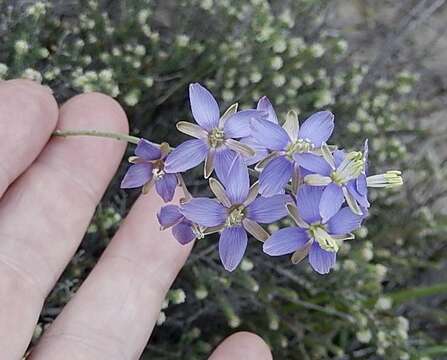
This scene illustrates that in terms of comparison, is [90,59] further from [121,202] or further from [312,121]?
[312,121]

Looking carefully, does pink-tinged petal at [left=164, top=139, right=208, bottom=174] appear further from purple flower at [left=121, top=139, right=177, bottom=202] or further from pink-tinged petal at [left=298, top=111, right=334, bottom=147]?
pink-tinged petal at [left=298, top=111, right=334, bottom=147]

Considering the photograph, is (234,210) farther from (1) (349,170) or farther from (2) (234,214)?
(1) (349,170)

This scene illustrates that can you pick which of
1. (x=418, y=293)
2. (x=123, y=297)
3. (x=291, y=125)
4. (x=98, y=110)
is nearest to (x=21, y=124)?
(x=98, y=110)

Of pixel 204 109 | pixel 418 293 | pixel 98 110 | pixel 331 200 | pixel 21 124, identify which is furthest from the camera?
pixel 418 293

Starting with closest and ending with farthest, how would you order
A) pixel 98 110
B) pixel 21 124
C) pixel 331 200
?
pixel 331 200 → pixel 21 124 → pixel 98 110

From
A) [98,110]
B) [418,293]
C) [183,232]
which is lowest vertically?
[418,293]

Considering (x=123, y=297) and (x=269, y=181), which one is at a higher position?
(x=269, y=181)

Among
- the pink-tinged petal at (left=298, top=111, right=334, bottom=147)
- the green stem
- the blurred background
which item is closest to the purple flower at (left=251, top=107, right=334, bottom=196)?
the pink-tinged petal at (left=298, top=111, right=334, bottom=147)

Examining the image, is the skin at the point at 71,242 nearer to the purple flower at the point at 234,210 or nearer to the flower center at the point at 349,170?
the purple flower at the point at 234,210
